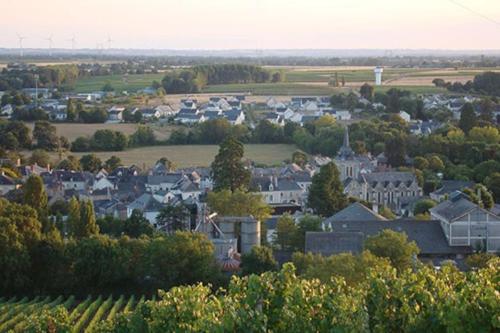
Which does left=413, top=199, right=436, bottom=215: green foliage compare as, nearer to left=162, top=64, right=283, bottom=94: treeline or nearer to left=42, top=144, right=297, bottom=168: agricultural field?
left=42, top=144, right=297, bottom=168: agricultural field

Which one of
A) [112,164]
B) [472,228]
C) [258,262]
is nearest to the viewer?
[258,262]

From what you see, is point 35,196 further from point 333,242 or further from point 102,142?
point 102,142

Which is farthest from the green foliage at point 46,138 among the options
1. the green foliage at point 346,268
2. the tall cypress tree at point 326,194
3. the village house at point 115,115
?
the green foliage at point 346,268

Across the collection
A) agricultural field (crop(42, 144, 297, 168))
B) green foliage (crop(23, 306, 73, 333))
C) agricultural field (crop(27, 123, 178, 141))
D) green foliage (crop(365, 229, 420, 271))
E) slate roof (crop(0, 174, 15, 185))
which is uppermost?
green foliage (crop(23, 306, 73, 333))

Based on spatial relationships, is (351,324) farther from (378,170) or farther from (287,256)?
(378,170)

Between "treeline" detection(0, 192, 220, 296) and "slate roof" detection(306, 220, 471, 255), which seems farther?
"slate roof" detection(306, 220, 471, 255)

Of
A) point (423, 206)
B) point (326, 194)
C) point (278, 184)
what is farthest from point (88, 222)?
point (278, 184)

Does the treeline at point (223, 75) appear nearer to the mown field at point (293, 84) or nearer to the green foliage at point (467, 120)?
the mown field at point (293, 84)

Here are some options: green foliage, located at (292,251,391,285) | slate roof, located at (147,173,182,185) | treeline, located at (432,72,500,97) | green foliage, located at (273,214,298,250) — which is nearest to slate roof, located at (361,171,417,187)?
slate roof, located at (147,173,182,185)
